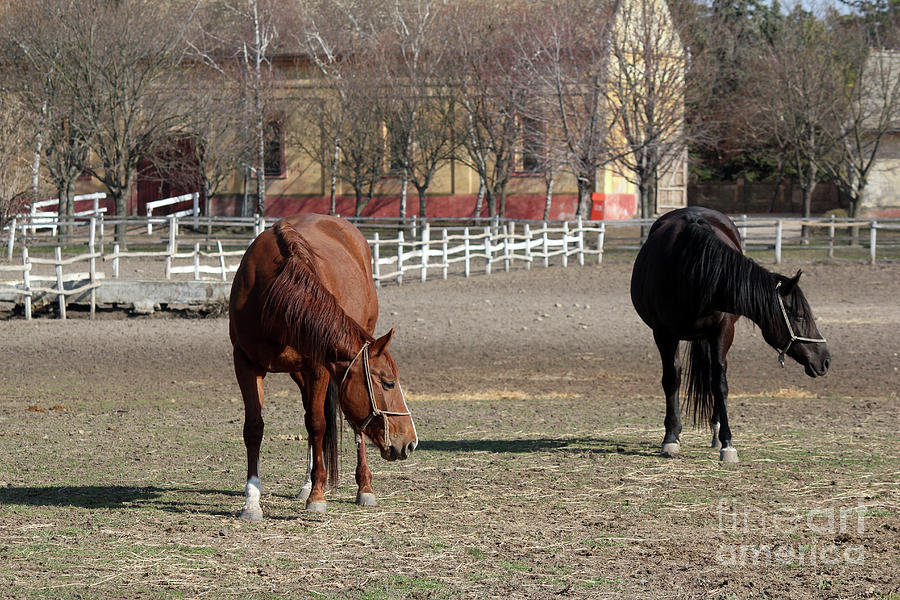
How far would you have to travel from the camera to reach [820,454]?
24.3ft

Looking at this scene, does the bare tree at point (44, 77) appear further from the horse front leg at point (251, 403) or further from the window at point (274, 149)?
the horse front leg at point (251, 403)

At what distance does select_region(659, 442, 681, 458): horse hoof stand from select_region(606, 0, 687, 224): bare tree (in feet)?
67.9

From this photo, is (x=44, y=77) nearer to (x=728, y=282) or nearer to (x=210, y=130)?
(x=210, y=130)

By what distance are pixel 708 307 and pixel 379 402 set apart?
2.98m

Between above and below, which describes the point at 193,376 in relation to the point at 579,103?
below

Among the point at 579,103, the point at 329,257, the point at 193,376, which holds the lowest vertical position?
the point at 193,376

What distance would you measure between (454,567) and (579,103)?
2583 cm

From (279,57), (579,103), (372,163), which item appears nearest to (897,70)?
(579,103)

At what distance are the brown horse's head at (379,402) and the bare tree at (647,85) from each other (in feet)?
75.4

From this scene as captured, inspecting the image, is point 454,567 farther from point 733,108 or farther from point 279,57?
point 733,108

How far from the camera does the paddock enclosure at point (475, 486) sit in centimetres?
460

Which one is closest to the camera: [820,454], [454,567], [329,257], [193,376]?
[454,567]

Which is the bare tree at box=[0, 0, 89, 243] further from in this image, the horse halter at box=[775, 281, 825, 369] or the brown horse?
the horse halter at box=[775, 281, 825, 369]

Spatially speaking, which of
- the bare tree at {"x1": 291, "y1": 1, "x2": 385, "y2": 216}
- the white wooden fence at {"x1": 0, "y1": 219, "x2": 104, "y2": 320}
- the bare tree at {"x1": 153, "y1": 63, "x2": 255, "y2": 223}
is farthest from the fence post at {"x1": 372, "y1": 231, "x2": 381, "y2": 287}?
the bare tree at {"x1": 291, "y1": 1, "x2": 385, "y2": 216}
